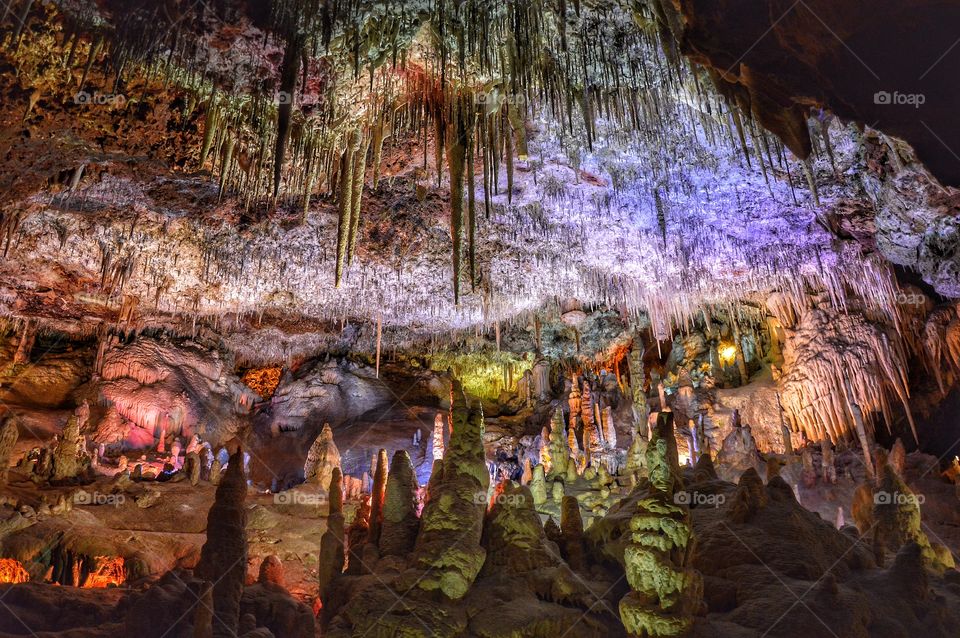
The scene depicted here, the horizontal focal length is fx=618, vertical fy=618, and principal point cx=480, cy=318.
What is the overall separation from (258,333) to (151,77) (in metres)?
14.4

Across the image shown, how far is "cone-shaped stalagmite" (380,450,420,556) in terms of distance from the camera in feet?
28.0

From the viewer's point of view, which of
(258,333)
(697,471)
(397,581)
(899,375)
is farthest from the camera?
(258,333)

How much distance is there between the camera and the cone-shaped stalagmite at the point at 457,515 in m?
7.39

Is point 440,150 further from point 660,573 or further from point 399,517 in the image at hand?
point 660,573

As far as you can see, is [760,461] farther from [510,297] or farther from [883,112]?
[883,112]

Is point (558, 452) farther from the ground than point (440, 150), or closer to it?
closer to it

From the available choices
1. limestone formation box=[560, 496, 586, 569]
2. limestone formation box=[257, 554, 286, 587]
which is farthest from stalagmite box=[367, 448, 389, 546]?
limestone formation box=[560, 496, 586, 569]

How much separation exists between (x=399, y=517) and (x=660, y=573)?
387 centimetres

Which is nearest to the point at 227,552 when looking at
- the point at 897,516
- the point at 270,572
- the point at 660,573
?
the point at 270,572

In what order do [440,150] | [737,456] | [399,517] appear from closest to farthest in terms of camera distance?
[399,517] → [440,150] → [737,456]

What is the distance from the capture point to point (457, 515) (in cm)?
799

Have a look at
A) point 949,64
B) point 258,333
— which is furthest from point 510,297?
point 949,64

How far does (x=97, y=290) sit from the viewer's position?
1730 centimetres

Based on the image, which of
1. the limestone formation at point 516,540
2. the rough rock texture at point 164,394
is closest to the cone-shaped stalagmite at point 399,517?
the limestone formation at point 516,540
